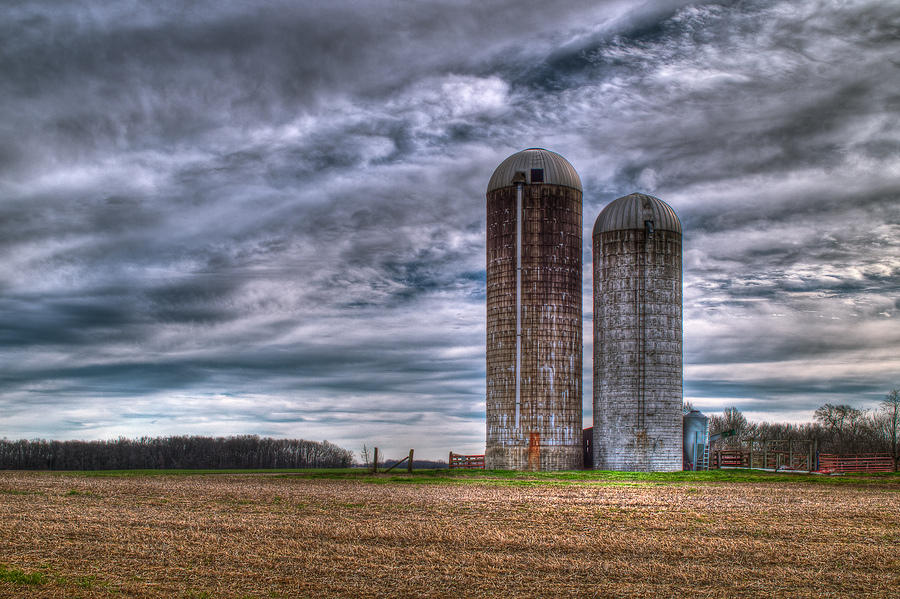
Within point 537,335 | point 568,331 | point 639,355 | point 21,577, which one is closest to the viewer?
point 21,577

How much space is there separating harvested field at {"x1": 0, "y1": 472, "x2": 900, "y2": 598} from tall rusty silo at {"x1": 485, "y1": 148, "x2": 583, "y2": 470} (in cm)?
2296

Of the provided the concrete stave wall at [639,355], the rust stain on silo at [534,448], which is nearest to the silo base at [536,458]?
the rust stain on silo at [534,448]

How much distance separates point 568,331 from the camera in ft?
171

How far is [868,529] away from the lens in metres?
19.5

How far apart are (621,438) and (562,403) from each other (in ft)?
14.6

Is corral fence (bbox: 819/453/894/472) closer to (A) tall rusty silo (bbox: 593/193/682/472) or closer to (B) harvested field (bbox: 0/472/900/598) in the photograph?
(A) tall rusty silo (bbox: 593/193/682/472)

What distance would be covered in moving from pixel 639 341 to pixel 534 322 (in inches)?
272

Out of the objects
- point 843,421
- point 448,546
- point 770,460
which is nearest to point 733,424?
point 843,421

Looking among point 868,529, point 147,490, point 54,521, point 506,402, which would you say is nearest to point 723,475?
point 506,402

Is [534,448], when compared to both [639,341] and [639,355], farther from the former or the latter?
[639,341]

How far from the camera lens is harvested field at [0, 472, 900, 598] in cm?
1252

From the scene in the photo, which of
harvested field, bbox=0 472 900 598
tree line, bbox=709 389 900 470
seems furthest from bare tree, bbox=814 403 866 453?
harvested field, bbox=0 472 900 598

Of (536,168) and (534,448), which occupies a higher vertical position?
(536,168)

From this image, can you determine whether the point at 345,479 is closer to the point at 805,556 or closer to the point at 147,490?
the point at 147,490
